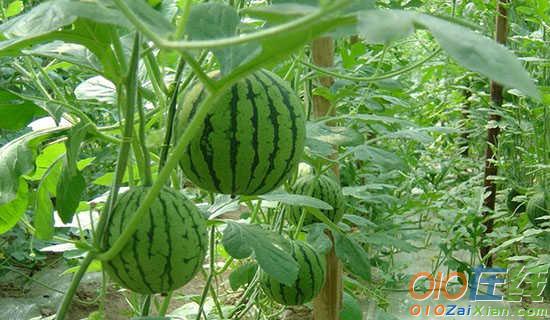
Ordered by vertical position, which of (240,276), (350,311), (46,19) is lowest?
(350,311)

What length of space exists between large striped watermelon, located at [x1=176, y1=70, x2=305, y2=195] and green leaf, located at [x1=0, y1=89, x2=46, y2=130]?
0.89ft

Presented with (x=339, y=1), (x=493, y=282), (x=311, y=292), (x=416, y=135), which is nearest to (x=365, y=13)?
(x=339, y=1)

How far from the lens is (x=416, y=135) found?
121 centimetres

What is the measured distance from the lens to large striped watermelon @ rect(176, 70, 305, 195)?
762 mm

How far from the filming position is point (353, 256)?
1.27m

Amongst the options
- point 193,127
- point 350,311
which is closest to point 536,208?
point 350,311

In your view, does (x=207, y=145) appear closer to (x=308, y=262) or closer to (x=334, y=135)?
(x=334, y=135)

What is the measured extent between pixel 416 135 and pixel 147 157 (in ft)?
1.92

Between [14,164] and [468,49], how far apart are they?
697 mm

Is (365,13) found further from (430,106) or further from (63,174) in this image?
(430,106)

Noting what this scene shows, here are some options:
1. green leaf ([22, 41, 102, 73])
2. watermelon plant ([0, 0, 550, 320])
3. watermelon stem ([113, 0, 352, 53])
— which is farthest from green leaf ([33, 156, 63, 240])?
watermelon stem ([113, 0, 352, 53])

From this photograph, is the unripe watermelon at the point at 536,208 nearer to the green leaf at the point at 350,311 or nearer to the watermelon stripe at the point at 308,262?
the green leaf at the point at 350,311

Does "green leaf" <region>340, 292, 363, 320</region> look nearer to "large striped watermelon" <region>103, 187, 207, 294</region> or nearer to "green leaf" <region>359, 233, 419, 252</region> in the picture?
"green leaf" <region>359, 233, 419, 252</region>

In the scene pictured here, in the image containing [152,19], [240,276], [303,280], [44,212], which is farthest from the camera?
[240,276]
